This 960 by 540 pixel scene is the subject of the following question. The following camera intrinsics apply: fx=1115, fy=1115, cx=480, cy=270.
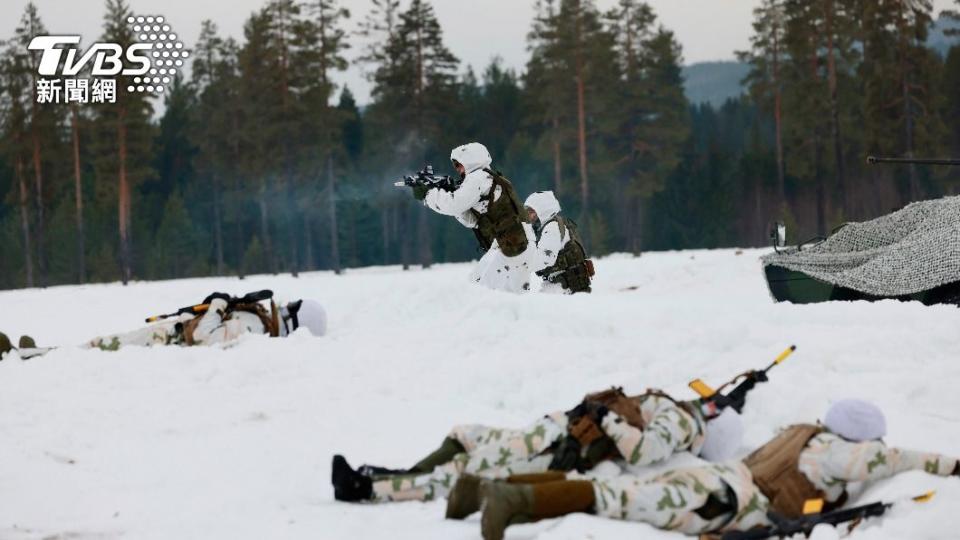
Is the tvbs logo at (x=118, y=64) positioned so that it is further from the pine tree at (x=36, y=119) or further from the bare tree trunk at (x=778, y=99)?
the bare tree trunk at (x=778, y=99)

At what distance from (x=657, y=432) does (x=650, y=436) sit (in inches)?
1.7

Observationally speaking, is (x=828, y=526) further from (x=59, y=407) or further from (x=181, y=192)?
(x=181, y=192)

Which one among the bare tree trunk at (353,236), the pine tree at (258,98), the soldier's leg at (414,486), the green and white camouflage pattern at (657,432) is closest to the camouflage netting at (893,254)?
the green and white camouflage pattern at (657,432)

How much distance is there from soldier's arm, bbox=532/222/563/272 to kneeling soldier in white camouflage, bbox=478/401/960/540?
7885 mm

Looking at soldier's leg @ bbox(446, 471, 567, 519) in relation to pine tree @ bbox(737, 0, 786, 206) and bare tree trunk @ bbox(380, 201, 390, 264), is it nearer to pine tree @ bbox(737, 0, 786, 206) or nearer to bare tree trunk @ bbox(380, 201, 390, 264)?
pine tree @ bbox(737, 0, 786, 206)

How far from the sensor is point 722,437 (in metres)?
6.04

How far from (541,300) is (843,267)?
3.33 meters

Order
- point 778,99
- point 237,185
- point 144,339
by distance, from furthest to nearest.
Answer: point 237,185 → point 778,99 → point 144,339

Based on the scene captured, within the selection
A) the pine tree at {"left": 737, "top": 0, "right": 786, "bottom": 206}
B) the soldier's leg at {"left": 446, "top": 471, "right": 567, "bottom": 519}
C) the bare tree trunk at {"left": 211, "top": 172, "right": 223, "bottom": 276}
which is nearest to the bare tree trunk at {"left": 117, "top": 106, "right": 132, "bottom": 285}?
the bare tree trunk at {"left": 211, "top": 172, "right": 223, "bottom": 276}

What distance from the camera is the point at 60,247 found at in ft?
196

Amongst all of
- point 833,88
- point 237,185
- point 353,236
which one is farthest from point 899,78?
point 237,185

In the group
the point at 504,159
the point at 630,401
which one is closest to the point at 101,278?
the point at 504,159

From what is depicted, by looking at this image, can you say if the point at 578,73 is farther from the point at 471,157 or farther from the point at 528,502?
the point at 528,502

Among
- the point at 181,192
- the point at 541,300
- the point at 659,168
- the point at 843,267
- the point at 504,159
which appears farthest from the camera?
the point at 181,192
